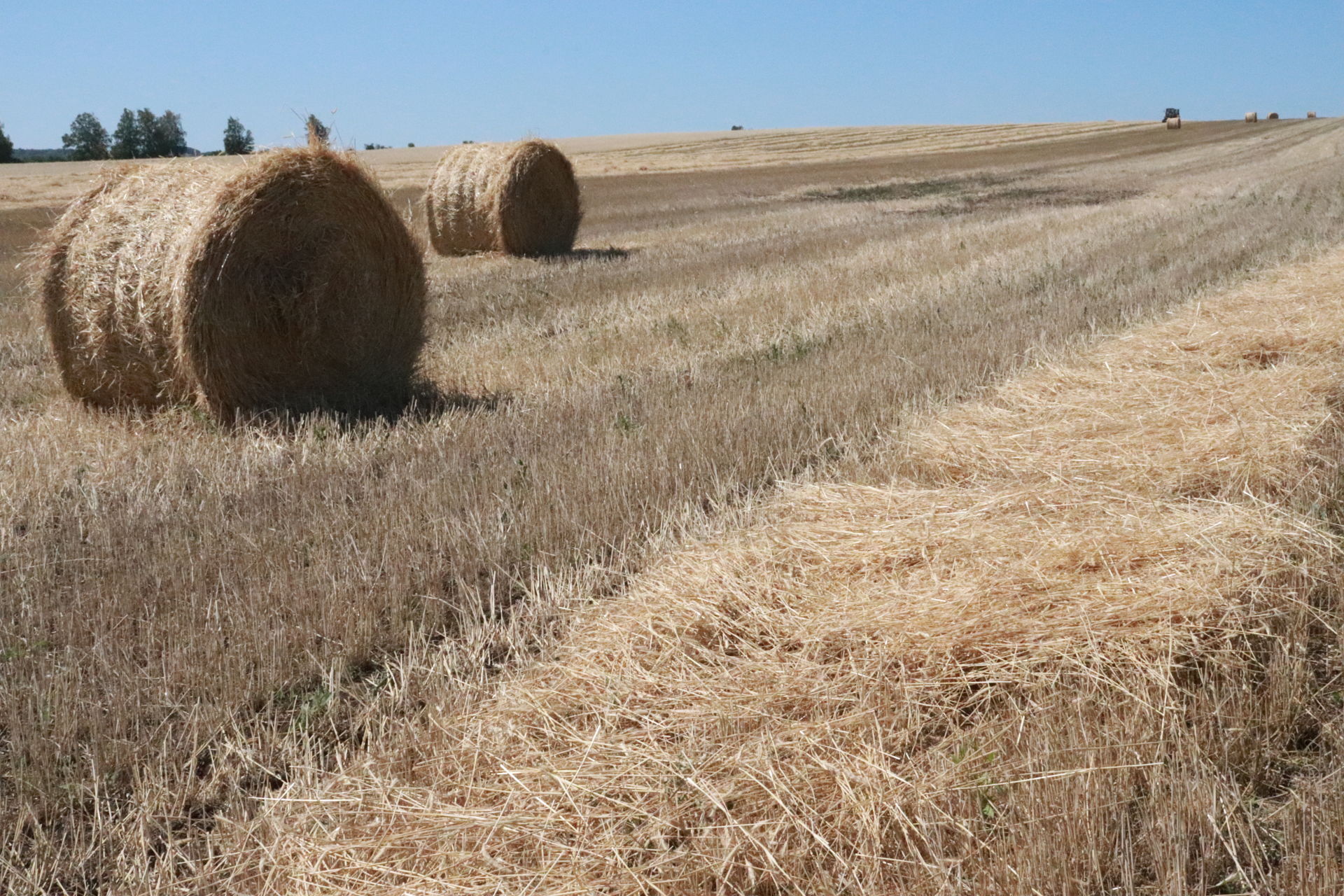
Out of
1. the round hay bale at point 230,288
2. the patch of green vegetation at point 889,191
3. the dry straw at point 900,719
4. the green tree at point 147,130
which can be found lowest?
the dry straw at point 900,719

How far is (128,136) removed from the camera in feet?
232

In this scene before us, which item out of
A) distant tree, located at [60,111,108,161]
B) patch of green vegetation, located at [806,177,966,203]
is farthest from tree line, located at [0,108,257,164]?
patch of green vegetation, located at [806,177,966,203]

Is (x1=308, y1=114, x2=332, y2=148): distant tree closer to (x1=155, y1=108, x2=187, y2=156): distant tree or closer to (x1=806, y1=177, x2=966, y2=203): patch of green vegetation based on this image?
(x1=806, y1=177, x2=966, y2=203): patch of green vegetation

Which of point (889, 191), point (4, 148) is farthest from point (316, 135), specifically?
point (4, 148)

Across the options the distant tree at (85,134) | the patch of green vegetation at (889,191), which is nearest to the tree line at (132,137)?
the distant tree at (85,134)

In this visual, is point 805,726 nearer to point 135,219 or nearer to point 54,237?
point 135,219

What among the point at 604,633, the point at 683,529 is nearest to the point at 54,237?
the point at 683,529

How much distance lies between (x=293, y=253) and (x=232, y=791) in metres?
4.90

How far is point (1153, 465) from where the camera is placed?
504 centimetres

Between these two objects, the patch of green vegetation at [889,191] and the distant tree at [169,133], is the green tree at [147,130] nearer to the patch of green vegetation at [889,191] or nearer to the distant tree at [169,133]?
the distant tree at [169,133]

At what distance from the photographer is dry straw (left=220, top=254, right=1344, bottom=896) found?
2553 millimetres

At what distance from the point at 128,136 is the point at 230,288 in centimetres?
7356

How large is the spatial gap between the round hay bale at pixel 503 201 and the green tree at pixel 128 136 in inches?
2398

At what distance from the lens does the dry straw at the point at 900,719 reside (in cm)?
255
